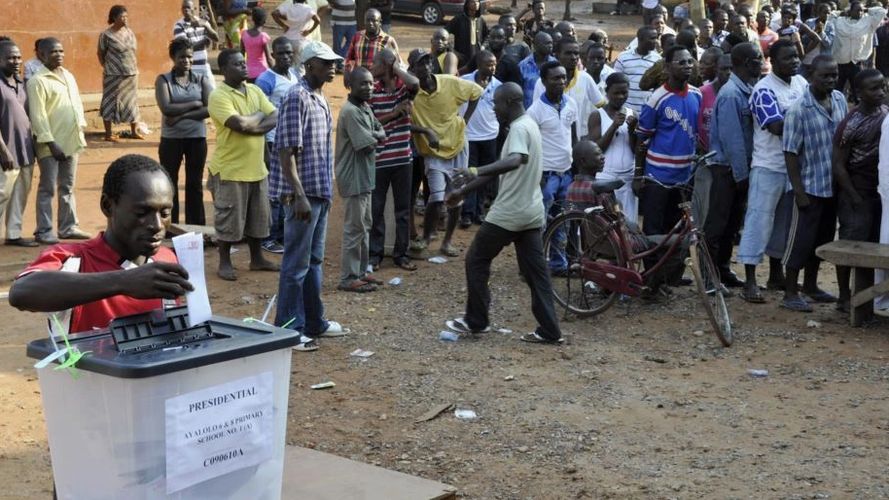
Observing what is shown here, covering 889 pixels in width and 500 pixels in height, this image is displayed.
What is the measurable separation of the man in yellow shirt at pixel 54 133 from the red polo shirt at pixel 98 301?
283 inches

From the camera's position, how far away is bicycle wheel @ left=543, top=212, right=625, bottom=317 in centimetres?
854

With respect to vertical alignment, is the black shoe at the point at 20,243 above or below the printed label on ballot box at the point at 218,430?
below

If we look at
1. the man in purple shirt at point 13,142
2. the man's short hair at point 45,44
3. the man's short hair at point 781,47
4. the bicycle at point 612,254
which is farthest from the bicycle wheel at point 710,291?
the man's short hair at point 45,44

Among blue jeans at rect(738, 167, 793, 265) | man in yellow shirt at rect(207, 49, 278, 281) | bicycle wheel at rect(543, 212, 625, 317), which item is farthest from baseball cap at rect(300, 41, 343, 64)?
blue jeans at rect(738, 167, 793, 265)

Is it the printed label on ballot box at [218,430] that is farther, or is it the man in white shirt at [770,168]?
the man in white shirt at [770,168]

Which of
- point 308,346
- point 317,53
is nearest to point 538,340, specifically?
point 308,346

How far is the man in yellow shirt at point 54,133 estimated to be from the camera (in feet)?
33.0

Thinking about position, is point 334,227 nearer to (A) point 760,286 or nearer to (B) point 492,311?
(B) point 492,311

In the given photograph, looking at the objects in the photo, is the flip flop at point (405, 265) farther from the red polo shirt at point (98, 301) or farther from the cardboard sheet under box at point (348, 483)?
the red polo shirt at point (98, 301)

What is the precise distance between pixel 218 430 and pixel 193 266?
0.42 meters

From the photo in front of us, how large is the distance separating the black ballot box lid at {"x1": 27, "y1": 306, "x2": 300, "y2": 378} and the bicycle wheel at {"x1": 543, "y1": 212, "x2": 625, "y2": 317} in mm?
5497

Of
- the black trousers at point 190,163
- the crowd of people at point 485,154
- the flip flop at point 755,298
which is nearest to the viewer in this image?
the crowd of people at point 485,154

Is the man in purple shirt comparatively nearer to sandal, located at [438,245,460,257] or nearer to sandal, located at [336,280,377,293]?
sandal, located at [336,280,377,293]

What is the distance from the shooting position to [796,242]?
8.76m
